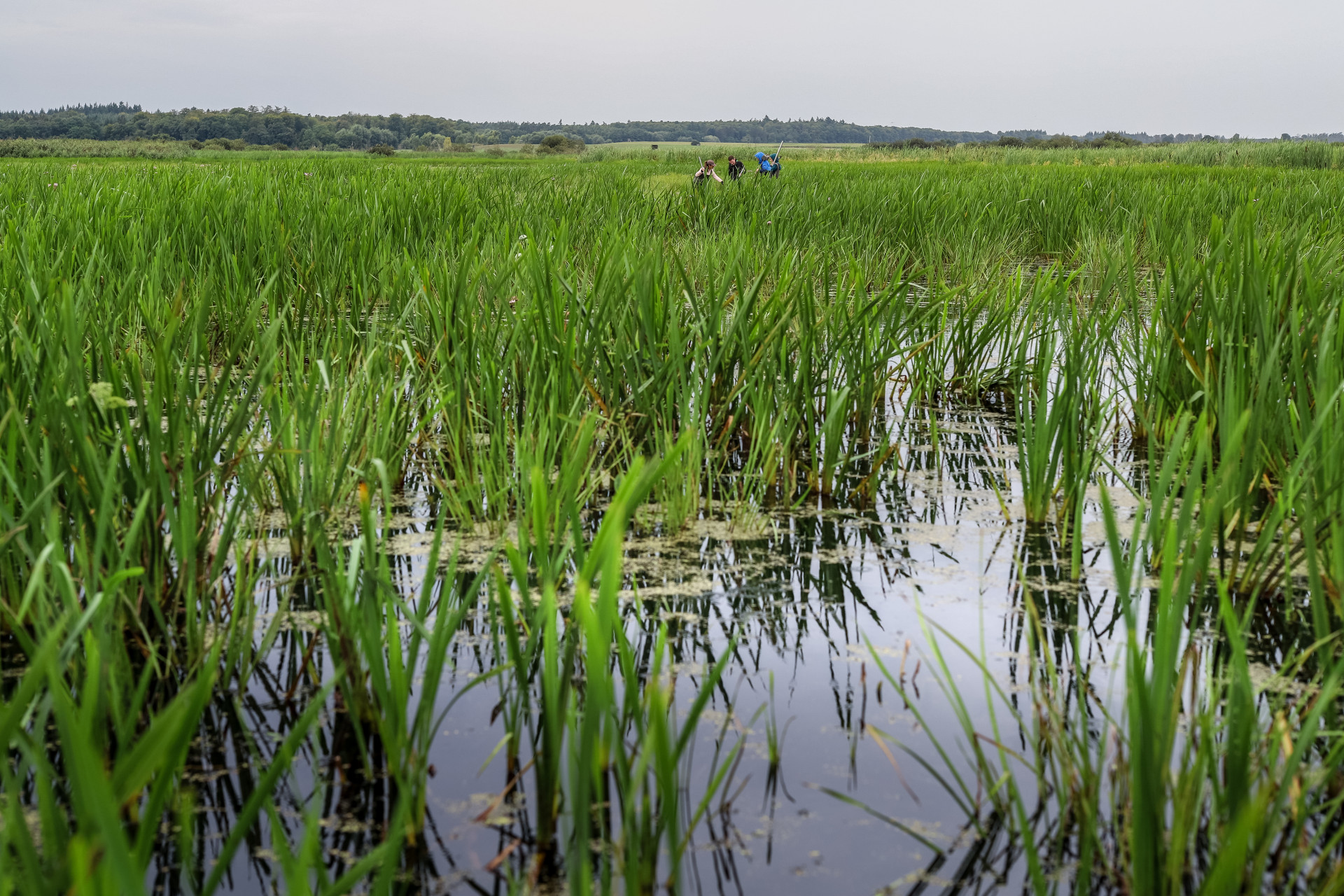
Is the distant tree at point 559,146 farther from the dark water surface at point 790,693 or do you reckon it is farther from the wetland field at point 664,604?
the dark water surface at point 790,693

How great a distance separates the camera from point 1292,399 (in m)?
2.06

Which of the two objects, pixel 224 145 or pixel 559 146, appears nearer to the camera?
pixel 559 146

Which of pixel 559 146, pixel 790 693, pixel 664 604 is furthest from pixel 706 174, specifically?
pixel 559 146

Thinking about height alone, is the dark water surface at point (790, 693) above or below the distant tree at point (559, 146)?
below

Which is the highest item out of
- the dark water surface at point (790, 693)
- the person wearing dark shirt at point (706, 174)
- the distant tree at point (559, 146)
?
the distant tree at point (559, 146)

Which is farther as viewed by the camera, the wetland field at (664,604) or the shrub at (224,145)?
the shrub at (224,145)

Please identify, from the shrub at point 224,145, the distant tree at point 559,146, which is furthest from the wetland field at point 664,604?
the shrub at point 224,145

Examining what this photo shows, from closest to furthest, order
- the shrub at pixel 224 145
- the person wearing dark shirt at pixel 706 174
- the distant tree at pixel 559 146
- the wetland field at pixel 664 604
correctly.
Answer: the wetland field at pixel 664 604
the person wearing dark shirt at pixel 706 174
the distant tree at pixel 559 146
the shrub at pixel 224 145

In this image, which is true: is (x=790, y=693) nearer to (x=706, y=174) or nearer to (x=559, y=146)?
(x=706, y=174)

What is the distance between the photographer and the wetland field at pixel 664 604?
2.87 feet

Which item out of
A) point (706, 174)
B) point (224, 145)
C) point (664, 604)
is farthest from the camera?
point (224, 145)

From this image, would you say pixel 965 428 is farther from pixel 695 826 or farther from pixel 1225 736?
pixel 695 826

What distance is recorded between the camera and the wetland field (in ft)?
2.87

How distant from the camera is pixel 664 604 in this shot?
1502 mm
